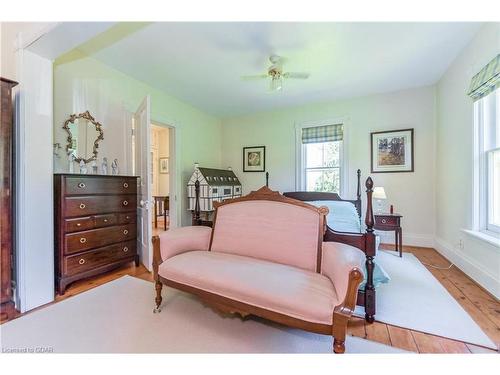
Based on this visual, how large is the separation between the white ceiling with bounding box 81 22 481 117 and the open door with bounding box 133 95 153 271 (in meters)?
0.66

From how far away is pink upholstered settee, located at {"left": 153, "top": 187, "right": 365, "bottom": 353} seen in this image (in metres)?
1.25

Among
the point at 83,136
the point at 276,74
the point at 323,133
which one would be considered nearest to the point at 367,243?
the point at 276,74

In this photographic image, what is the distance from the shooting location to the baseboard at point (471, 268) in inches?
84.6

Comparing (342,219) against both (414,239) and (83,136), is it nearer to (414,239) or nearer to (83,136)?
(414,239)

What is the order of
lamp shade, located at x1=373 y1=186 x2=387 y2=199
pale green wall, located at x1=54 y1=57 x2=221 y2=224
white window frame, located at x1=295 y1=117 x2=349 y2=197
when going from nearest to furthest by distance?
pale green wall, located at x1=54 y1=57 x2=221 y2=224
lamp shade, located at x1=373 y1=186 x2=387 y2=199
white window frame, located at x1=295 y1=117 x2=349 y2=197

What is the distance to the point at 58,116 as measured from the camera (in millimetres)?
2672

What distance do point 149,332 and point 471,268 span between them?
130 inches

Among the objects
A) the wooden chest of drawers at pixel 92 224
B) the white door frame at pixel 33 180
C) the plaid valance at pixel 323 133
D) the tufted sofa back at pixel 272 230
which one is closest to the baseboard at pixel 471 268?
the tufted sofa back at pixel 272 230

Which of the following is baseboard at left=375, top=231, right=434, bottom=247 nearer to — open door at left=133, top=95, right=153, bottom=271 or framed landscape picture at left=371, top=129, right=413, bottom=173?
framed landscape picture at left=371, top=129, right=413, bottom=173

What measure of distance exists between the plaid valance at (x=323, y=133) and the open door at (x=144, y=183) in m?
3.05

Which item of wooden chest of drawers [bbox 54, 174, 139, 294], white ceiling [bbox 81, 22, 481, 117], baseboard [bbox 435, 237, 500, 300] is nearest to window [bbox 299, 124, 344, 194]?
white ceiling [bbox 81, 22, 481, 117]

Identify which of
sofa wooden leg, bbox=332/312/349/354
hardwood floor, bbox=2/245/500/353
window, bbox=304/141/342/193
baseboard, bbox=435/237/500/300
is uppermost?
window, bbox=304/141/342/193

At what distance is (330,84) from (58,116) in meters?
3.76

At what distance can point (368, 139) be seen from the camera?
4.16 metres
